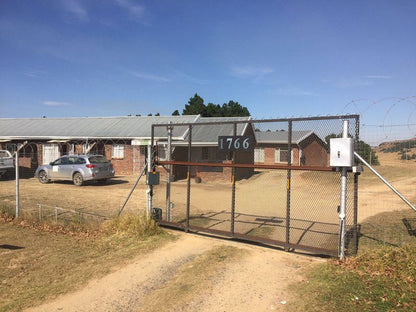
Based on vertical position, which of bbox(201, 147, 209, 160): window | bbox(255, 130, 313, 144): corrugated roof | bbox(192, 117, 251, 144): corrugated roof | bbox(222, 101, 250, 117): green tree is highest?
bbox(222, 101, 250, 117): green tree

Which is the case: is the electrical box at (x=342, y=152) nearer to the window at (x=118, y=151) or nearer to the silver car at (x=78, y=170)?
the silver car at (x=78, y=170)

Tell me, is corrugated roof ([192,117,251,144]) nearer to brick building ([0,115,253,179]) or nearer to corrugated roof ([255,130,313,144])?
brick building ([0,115,253,179])

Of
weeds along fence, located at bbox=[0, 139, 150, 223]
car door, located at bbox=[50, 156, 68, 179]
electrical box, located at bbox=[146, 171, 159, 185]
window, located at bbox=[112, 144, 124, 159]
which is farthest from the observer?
window, located at bbox=[112, 144, 124, 159]

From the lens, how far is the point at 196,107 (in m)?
47.1

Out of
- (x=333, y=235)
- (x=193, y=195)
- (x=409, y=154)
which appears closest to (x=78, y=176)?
(x=193, y=195)

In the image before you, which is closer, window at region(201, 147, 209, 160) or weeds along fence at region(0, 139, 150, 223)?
weeds along fence at region(0, 139, 150, 223)

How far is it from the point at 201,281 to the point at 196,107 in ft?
142

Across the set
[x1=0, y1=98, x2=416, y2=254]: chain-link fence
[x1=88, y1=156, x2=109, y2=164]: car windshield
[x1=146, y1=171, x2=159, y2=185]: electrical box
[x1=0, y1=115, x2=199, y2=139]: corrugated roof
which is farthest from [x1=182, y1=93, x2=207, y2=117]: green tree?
[x1=146, y1=171, x2=159, y2=185]: electrical box

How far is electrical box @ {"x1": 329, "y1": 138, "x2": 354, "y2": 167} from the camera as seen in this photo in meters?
5.11

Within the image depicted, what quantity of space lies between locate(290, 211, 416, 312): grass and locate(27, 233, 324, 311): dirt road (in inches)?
11.7

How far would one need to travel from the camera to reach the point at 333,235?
7148mm

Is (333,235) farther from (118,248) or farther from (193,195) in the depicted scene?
(193,195)

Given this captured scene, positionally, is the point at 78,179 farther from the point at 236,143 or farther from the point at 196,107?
the point at 196,107

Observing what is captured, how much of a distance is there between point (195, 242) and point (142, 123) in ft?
65.0
